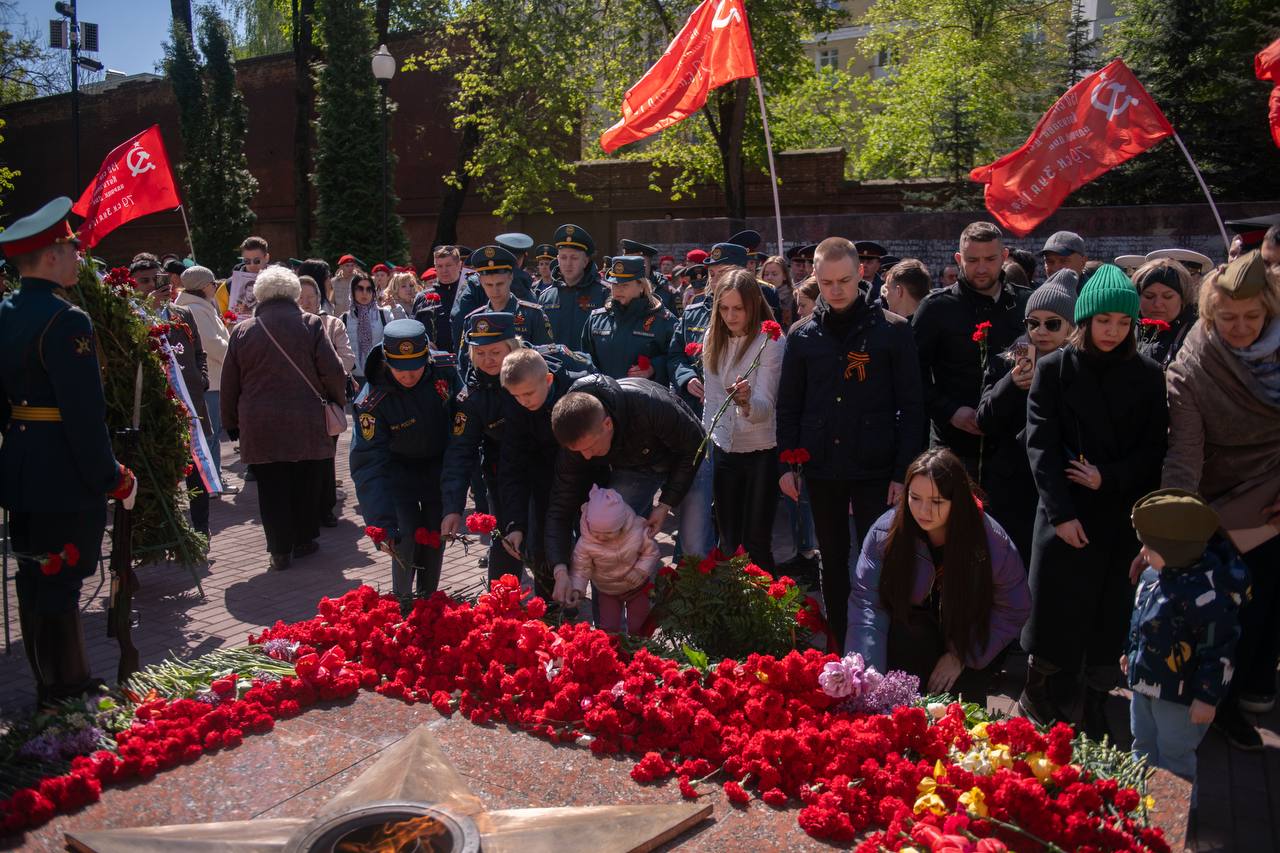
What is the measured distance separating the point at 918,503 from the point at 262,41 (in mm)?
42949

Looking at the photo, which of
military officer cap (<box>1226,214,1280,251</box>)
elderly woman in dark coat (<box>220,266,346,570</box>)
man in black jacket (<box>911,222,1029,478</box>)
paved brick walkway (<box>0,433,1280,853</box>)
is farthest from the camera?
elderly woman in dark coat (<box>220,266,346,570</box>)

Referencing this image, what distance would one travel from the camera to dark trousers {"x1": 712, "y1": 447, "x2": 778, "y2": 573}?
5.82m

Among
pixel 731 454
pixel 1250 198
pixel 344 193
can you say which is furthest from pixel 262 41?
pixel 731 454

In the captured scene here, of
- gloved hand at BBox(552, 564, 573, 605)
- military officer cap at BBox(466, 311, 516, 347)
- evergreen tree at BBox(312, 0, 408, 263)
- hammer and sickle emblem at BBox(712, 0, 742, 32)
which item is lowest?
gloved hand at BBox(552, 564, 573, 605)

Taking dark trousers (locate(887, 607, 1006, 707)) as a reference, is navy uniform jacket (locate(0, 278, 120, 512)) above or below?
above

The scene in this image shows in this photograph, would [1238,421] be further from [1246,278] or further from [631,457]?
[631,457]

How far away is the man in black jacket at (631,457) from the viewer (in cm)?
471

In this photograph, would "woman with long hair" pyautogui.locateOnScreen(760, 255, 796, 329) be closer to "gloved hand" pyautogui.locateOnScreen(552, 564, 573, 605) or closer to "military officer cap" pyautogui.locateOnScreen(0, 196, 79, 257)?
"gloved hand" pyautogui.locateOnScreen(552, 564, 573, 605)

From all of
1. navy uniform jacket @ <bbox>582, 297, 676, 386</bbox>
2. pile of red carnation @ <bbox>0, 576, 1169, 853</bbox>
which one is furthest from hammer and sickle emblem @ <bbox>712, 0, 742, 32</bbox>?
pile of red carnation @ <bbox>0, 576, 1169, 853</bbox>

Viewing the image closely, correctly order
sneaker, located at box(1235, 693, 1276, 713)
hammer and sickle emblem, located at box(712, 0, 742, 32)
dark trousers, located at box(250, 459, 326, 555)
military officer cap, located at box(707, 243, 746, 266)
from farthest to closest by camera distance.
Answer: military officer cap, located at box(707, 243, 746, 266) → hammer and sickle emblem, located at box(712, 0, 742, 32) → dark trousers, located at box(250, 459, 326, 555) → sneaker, located at box(1235, 693, 1276, 713)

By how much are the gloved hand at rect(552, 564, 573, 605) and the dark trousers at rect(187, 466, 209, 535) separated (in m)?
3.61

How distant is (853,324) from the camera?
5051 millimetres

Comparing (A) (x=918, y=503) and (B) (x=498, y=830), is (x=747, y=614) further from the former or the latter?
(B) (x=498, y=830)

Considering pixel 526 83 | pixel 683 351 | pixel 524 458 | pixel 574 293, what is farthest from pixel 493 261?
pixel 526 83
